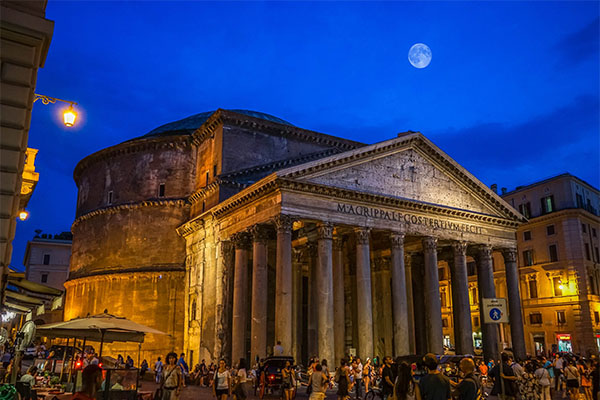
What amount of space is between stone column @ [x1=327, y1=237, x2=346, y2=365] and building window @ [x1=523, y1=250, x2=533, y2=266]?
19168 millimetres

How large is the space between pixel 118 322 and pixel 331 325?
9198mm

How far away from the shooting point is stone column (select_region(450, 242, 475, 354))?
74.2ft


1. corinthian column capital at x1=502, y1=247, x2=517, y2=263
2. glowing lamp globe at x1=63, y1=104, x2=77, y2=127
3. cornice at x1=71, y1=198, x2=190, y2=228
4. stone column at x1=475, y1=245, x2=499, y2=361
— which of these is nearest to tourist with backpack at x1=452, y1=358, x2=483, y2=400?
glowing lamp globe at x1=63, y1=104, x2=77, y2=127

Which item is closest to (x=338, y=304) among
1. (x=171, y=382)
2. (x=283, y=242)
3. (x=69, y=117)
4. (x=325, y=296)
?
(x=325, y=296)

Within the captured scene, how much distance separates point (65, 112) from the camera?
10031 mm

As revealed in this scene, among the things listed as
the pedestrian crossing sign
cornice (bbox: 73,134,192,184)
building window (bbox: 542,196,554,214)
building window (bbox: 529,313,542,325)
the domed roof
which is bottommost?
the pedestrian crossing sign

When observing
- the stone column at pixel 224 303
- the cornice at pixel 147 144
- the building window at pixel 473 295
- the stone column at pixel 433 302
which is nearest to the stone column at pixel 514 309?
the stone column at pixel 433 302

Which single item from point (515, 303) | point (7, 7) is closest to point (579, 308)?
point (515, 303)

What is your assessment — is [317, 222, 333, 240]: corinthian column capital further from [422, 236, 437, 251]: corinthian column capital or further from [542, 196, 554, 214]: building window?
[542, 196, 554, 214]: building window

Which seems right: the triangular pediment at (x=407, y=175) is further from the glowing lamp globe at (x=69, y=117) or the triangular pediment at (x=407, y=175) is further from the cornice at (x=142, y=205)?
the cornice at (x=142, y=205)

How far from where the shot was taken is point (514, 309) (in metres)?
24.6

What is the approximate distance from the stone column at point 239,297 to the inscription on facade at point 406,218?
187 inches

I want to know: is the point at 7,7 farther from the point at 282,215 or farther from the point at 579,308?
the point at 579,308

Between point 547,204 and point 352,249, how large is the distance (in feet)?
55.1
